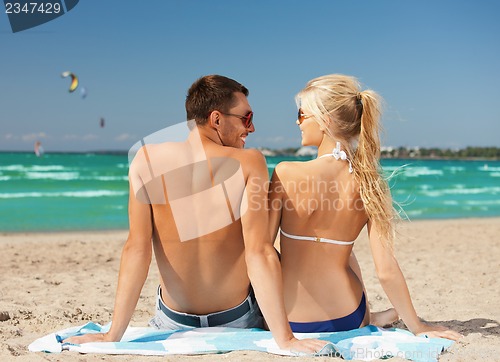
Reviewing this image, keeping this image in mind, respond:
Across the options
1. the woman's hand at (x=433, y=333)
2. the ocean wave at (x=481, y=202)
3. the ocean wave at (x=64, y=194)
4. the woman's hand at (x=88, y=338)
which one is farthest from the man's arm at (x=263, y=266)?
the ocean wave at (x=64, y=194)

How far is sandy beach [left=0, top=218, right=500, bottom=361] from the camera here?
10.1 ft

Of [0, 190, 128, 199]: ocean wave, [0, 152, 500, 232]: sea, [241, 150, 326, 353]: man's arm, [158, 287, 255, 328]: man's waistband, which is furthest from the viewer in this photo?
[0, 190, 128, 199]: ocean wave

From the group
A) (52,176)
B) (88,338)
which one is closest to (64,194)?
(52,176)

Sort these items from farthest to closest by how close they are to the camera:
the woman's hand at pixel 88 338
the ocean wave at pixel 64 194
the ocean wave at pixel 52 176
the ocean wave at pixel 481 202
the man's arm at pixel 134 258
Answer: the ocean wave at pixel 52 176 < the ocean wave at pixel 64 194 < the ocean wave at pixel 481 202 < the woman's hand at pixel 88 338 < the man's arm at pixel 134 258

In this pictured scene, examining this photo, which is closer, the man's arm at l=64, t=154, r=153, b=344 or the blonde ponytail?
the man's arm at l=64, t=154, r=153, b=344

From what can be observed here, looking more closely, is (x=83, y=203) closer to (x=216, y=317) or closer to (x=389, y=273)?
(x=216, y=317)

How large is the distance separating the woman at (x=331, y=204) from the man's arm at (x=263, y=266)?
0.18 m

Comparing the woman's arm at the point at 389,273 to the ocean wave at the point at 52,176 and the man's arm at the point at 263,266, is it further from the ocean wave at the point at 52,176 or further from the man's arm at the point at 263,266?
the ocean wave at the point at 52,176

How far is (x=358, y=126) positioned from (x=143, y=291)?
2948 mm

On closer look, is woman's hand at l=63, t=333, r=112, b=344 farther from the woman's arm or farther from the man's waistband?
the woman's arm

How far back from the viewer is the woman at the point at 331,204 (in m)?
2.88

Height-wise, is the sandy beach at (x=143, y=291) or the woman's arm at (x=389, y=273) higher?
the woman's arm at (x=389, y=273)

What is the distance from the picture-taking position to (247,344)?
2.86 metres

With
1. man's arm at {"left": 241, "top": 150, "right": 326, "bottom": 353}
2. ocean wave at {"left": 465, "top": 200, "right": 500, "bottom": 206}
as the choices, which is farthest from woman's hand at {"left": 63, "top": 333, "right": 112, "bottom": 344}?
ocean wave at {"left": 465, "top": 200, "right": 500, "bottom": 206}
